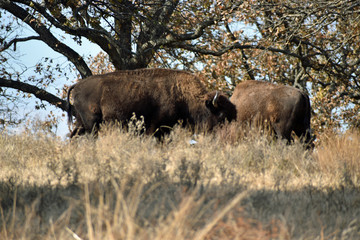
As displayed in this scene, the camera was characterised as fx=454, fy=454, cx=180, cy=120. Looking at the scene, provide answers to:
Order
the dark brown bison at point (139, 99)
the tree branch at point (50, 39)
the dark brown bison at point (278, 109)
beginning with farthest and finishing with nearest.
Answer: the tree branch at point (50, 39), the dark brown bison at point (278, 109), the dark brown bison at point (139, 99)

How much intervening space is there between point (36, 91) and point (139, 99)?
6.08m

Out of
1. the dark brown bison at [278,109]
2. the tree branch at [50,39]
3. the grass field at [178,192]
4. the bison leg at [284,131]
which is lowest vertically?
the grass field at [178,192]

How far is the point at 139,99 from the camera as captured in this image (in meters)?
10.6

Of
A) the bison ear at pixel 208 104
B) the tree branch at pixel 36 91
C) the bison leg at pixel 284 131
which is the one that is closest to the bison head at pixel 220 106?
the bison ear at pixel 208 104

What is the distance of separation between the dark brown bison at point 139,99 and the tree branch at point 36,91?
14.1 ft

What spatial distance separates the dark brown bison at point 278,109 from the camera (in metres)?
11.6

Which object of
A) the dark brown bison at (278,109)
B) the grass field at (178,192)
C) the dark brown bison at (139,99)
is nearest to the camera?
the grass field at (178,192)

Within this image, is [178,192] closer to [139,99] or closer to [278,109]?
[139,99]

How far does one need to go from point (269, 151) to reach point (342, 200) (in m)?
2.31

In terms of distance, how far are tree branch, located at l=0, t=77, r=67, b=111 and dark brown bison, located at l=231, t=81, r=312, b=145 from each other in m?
6.13

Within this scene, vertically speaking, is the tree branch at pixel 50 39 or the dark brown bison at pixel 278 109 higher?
the tree branch at pixel 50 39

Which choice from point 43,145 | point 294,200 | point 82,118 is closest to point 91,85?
point 82,118

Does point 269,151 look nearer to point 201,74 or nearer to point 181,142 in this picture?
point 181,142

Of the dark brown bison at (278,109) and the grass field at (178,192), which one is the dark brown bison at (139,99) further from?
the grass field at (178,192)
